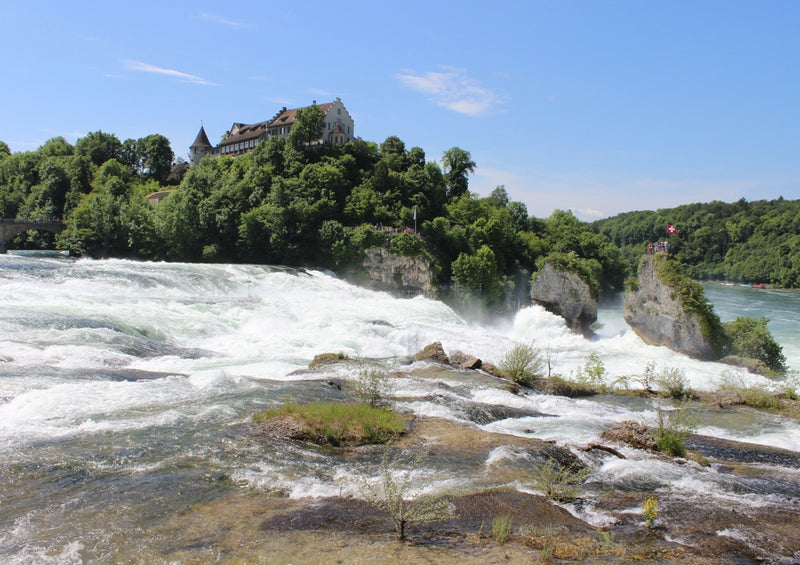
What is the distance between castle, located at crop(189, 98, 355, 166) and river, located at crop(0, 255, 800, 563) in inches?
1403

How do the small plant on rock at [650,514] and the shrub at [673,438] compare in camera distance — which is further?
the shrub at [673,438]

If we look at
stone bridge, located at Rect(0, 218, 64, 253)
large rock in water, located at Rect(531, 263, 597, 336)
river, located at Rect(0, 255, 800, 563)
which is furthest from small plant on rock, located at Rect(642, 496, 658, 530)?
stone bridge, located at Rect(0, 218, 64, 253)

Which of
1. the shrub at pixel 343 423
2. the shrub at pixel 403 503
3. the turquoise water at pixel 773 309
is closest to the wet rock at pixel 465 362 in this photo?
the shrub at pixel 343 423

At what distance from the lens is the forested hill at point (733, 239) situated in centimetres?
9300

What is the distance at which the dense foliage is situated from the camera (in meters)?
42.2

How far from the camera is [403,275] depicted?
134ft

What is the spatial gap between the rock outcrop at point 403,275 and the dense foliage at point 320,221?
2.35 ft

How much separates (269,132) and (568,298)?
148 feet

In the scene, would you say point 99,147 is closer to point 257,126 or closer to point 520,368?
point 257,126

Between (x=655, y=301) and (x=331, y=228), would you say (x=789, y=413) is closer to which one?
(x=655, y=301)

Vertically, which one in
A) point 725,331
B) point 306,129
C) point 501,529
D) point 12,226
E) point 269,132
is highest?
point 269,132

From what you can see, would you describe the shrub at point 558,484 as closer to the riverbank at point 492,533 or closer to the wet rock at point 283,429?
the riverbank at point 492,533

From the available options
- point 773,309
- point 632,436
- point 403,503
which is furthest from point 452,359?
point 773,309

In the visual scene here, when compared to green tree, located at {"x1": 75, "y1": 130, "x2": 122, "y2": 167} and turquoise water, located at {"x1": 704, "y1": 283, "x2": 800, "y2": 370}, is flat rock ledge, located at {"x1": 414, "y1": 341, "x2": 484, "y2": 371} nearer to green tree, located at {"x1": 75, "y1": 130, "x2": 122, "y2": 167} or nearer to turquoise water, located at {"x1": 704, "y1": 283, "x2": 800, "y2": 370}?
turquoise water, located at {"x1": 704, "y1": 283, "x2": 800, "y2": 370}
